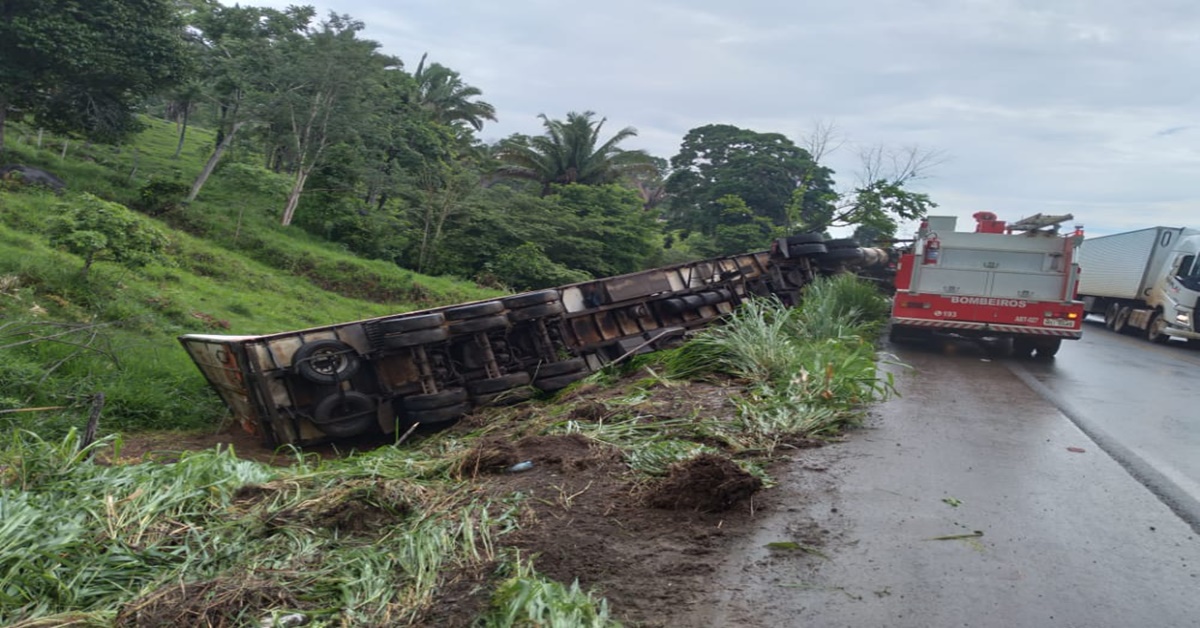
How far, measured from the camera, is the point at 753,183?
41.2 m

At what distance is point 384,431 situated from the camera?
8.59 meters

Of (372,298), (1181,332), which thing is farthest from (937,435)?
(372,298)

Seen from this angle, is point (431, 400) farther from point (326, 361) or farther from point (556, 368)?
point (556, 368)

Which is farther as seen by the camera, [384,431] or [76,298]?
[76,298]

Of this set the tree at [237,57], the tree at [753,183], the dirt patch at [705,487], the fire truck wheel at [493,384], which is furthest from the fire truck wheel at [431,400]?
the tree at [753,183]

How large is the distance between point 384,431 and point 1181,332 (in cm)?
1867

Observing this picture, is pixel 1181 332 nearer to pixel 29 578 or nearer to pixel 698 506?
pixel 698 506

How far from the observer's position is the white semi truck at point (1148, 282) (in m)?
18.9

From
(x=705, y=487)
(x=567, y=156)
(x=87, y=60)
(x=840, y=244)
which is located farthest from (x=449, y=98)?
(x=705, y=487)

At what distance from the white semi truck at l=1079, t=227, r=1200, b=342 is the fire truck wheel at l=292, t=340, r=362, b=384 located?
55.5ft

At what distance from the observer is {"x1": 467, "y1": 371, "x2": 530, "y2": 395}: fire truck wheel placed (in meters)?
8.91

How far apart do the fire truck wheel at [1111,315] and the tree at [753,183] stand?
1457cm

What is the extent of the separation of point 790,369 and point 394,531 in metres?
5.06

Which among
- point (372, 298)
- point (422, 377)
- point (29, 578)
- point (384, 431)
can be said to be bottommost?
point (372, 298)
